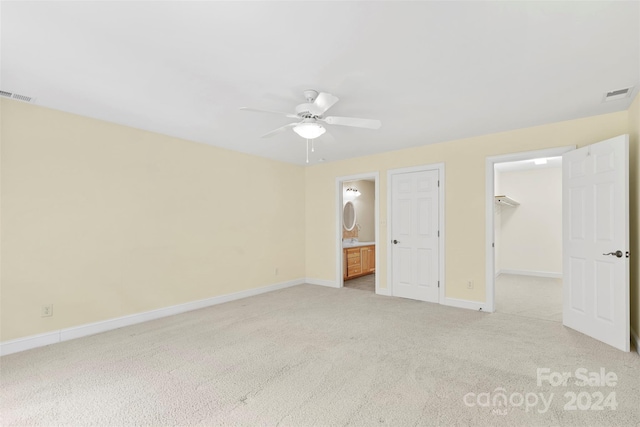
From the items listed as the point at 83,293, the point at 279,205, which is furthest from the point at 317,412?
the point at 279,205

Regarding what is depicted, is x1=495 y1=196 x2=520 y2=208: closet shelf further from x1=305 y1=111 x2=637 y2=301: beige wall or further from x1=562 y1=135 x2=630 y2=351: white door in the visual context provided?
x1=562 y1=135 x2=630 y2=351: white door

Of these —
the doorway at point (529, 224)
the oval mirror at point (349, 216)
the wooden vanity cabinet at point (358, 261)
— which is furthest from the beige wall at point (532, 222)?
the oval mirror at point (349, 216)

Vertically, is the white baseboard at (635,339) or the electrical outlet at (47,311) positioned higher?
the electrical outlet at (47,311)

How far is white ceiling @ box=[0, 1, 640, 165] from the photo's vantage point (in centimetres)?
177

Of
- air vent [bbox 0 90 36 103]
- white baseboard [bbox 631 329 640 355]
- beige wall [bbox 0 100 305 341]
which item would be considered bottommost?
white baseboard [bbox 631 329 640 355]

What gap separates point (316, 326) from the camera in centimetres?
361

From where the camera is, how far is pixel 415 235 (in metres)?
4.93

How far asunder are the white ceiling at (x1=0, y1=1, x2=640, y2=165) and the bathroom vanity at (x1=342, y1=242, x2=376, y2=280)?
3.63m

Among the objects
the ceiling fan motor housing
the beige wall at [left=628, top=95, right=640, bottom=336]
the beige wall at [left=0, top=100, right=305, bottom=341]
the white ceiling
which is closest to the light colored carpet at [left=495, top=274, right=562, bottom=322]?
the beige wall at [left=628, top=95, right=640, bottom=336]

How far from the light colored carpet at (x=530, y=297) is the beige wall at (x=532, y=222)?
45cm

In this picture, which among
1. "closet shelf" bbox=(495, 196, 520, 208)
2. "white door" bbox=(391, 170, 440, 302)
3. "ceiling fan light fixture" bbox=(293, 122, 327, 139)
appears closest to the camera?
"ceiling fan light fixture" bbox=(293, 122, 327, 139)

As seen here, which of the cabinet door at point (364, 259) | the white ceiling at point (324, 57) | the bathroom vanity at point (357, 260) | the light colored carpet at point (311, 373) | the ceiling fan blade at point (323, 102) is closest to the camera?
the white ceiling at point (324, 57)

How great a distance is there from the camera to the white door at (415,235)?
15.5 feet

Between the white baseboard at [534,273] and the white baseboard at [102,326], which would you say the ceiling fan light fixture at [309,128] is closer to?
the white baseboard at [102,326]
